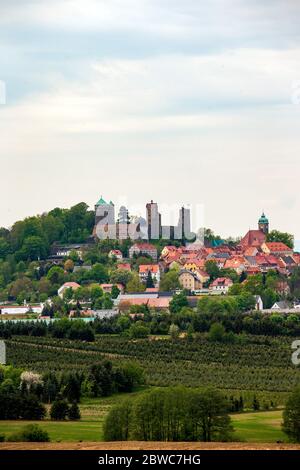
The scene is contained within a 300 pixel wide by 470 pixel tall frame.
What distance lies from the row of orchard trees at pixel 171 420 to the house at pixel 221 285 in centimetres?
3481

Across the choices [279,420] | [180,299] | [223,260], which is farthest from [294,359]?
[223,260]

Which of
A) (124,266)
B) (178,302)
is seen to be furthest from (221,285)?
(178,302)

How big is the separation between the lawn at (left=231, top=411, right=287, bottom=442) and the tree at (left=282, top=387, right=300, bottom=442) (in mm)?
95

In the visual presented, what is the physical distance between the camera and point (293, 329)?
1391 inches

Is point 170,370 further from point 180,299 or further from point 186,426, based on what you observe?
point 180,299

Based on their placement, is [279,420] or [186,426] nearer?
[186,426]

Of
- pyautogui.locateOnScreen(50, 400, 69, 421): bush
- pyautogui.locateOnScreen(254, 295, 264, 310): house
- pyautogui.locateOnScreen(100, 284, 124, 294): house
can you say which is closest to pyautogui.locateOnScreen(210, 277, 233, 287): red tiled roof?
pyautogui.locateOnScreen(100, 284, 124, 294): house

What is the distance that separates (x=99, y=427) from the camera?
1917 cm

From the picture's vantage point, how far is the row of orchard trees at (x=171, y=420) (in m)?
17.4

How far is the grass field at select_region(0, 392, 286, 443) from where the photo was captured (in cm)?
1777

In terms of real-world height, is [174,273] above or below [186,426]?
above

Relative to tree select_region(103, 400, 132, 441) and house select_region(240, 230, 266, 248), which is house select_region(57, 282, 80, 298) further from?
tree select_region(103, 400, 132, 441)
